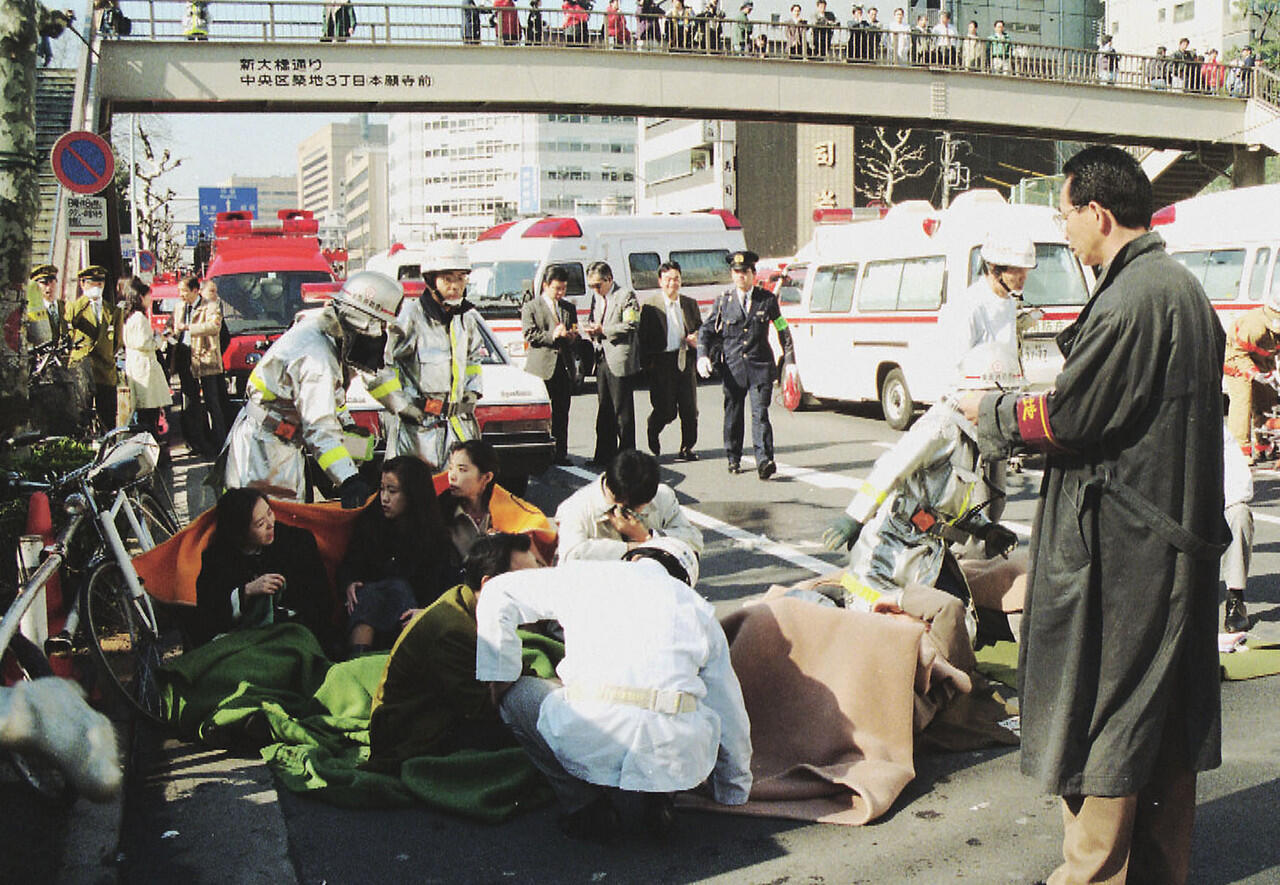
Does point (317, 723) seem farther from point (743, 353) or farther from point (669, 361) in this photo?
point (669, 361)

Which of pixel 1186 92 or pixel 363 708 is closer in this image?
pixel 363 708

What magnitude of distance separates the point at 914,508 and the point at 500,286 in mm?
15826

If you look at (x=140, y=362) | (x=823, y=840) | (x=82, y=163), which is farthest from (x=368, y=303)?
(x=140, y=362)

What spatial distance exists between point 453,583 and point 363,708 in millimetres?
1075

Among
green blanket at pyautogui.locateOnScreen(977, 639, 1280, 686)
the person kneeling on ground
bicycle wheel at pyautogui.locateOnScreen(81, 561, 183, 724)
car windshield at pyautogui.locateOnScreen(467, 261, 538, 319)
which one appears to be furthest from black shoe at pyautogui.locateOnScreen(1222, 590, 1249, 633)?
car windshield at pyautogui.locateOnScreen(467, 261, 538, 319)

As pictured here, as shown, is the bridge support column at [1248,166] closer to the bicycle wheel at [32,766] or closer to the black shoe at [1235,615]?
the black shoe at [1235,615]

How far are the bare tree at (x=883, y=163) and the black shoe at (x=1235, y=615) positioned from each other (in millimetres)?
48691

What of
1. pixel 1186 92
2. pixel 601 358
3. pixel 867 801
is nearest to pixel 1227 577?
pixel 867 801

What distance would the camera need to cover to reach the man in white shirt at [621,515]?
5.54 metres

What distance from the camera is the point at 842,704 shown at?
4.89 m

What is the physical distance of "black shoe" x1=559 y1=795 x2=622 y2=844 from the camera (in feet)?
14.1

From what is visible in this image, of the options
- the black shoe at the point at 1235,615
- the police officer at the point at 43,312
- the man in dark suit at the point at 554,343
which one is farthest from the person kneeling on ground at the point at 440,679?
the man in dark suit at the point at 554,343

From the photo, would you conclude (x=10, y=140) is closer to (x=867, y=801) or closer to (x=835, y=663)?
(x=835, y=663)

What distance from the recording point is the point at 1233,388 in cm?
1155
